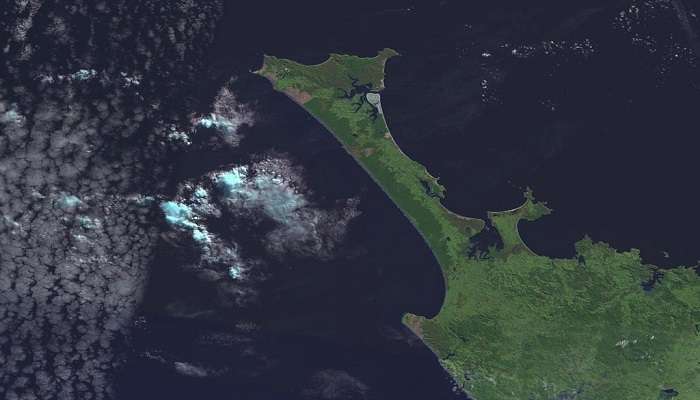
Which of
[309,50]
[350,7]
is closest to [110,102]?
[309,50]

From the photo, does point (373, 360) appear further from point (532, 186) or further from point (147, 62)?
point (147, 62)

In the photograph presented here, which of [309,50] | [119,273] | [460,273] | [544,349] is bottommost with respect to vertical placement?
[544,349]

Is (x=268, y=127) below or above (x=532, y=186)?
above

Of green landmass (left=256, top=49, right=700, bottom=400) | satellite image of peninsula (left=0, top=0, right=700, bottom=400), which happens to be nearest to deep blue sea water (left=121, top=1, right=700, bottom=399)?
satellite image of peninsula (left=0, top=0, right=700, bottom=400)

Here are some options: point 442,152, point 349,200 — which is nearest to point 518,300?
point 442,152

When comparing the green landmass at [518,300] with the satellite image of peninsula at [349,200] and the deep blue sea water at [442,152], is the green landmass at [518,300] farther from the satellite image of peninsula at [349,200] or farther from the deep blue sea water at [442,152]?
the deep blue sea water at [442,152]
